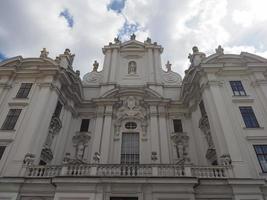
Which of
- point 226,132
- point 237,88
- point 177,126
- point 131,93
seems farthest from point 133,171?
point 237,88

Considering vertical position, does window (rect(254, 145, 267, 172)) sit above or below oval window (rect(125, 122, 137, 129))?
below

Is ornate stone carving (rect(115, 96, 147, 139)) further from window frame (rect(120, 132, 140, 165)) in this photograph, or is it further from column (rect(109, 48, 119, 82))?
column (rect(109, 48, 119, 82))

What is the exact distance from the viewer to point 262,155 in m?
18.4

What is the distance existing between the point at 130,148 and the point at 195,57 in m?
11.9

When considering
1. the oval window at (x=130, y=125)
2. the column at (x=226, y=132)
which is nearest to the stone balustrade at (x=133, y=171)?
the column at (x=226, y=132)

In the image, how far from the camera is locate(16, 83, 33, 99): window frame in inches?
902

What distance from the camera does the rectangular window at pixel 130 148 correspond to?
22.8 metres

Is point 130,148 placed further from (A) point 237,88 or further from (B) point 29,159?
(A) point 237,88

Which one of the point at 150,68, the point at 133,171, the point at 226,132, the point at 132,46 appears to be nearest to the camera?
the point at 133,171

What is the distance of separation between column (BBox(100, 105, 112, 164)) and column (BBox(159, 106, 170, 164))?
5.03m

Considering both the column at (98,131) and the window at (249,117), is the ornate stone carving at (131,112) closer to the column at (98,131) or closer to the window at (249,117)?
the column at (98,131)

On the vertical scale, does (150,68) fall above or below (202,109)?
above

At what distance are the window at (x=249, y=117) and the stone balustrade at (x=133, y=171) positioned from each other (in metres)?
4.89

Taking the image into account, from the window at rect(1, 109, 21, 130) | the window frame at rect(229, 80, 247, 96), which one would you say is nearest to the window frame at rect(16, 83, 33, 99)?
the window at rect(1, 109, 21, 130)
